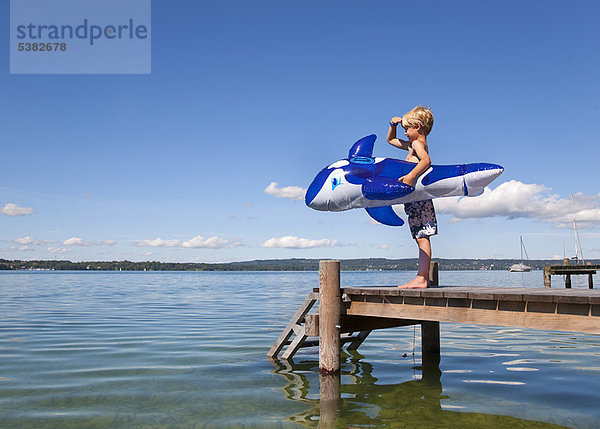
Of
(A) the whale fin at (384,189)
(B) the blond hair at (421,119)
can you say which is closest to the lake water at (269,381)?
(A) the whale fin at (384,189)

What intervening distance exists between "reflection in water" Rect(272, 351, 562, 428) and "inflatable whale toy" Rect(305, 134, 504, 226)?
2.62 metres

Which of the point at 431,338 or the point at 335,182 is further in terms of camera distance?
the point at 431,338

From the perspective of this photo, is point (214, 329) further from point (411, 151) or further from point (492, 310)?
point (492, 310)

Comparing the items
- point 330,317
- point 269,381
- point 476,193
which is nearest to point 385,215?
point 476,193

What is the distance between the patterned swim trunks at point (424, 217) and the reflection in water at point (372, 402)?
2440 millimetres

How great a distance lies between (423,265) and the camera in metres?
8.44

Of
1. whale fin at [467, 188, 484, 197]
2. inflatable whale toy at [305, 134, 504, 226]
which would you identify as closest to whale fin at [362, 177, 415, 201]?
inflatable whale toy at [305, 134, 504, 226]

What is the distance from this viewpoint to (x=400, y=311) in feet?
25.5

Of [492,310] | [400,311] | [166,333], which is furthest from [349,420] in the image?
[166,333]

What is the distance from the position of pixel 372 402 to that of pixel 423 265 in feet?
7.14

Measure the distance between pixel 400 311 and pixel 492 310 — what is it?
53.7 inches

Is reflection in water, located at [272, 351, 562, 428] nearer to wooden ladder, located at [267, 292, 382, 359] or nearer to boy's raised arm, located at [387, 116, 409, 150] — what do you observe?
wooden ladder, located at [267, 292, 382, 359]

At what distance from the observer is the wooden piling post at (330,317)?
27.0 feet

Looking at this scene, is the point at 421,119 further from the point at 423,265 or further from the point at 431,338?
the point at 431,338
